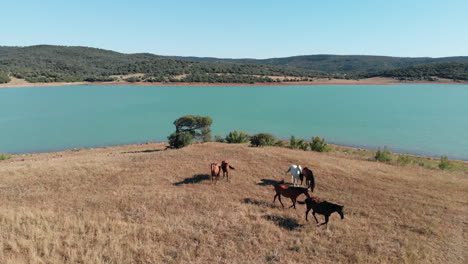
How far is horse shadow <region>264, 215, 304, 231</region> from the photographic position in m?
9.69

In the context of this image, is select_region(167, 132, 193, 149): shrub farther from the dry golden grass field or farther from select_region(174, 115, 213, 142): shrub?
the dry golden grass field

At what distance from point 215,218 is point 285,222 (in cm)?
297

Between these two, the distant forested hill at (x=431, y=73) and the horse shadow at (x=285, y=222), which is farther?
the distant forested hill at (x=431, y=73)

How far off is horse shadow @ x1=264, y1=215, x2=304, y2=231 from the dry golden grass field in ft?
0.15

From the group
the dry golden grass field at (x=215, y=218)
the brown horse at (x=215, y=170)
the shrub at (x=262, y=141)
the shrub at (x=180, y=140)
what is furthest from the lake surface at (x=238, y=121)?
the brown horse at (x=215, y=170)

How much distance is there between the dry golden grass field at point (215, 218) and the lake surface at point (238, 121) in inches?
1443

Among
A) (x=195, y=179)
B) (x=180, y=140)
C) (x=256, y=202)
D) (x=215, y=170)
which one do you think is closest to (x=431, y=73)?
(x=180, y=140)

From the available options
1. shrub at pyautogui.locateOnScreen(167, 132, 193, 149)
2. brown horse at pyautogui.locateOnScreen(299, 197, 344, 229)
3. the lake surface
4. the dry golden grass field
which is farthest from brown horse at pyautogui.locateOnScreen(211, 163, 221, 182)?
the lake surface

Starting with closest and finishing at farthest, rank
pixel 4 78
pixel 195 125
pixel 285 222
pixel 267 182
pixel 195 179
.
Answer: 1. pixel 285 222
2. pixel 267 182
3. pixel 195 179
4. pixel 195 125
5. pixel 4 78

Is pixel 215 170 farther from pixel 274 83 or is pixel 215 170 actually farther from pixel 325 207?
pixel 274 83

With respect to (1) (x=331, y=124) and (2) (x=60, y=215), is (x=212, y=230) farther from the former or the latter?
(1) (x=331, y=124)

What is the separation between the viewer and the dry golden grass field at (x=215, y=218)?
7.75 meters

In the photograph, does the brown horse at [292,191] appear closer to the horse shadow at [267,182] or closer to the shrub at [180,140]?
the horse shadow at [267,182]

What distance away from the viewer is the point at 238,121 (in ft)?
240
